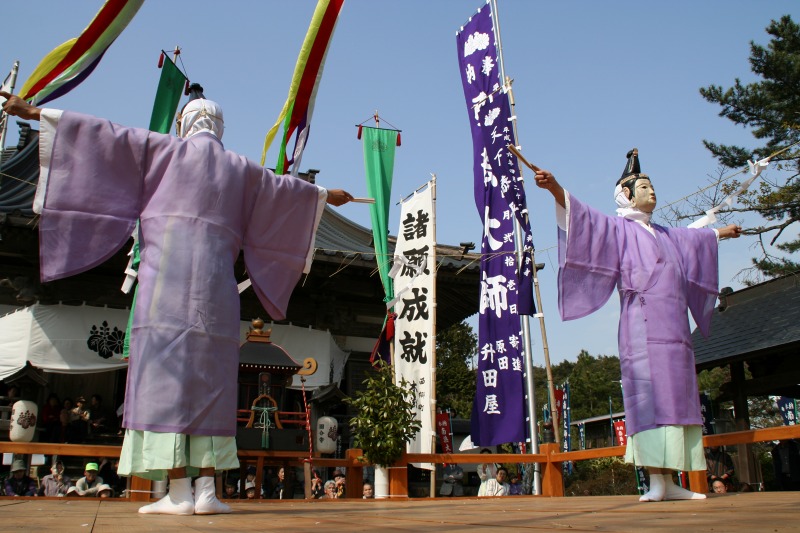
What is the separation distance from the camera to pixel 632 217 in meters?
5.59

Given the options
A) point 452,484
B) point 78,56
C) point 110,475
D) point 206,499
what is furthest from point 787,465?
point 78,56

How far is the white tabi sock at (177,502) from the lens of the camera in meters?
3.80

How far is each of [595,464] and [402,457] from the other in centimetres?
1641

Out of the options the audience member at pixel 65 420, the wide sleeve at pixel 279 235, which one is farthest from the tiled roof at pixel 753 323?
the audience member at pixel 65 420

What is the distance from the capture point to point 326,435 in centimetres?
904

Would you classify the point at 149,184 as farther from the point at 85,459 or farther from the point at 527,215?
the point at 85,459

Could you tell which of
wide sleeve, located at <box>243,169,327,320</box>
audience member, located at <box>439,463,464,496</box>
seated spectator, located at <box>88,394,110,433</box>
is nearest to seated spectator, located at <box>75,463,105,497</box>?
seated spectator, located at <box>88,394,110,433</box>

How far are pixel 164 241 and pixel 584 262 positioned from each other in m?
2.93

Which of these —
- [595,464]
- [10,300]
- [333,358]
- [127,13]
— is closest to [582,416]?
[595,464]

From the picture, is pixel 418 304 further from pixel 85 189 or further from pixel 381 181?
pixel 85 189

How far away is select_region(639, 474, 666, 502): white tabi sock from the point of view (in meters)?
4.73

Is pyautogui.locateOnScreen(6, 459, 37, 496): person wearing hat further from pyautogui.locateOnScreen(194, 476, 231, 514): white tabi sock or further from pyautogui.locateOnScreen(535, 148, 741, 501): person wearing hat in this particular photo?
pyautogui.locateOnScreen(535, 148, 741, 501): person wearing hat

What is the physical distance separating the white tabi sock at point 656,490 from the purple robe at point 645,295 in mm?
331

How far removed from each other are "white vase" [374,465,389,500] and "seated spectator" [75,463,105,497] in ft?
10.3
